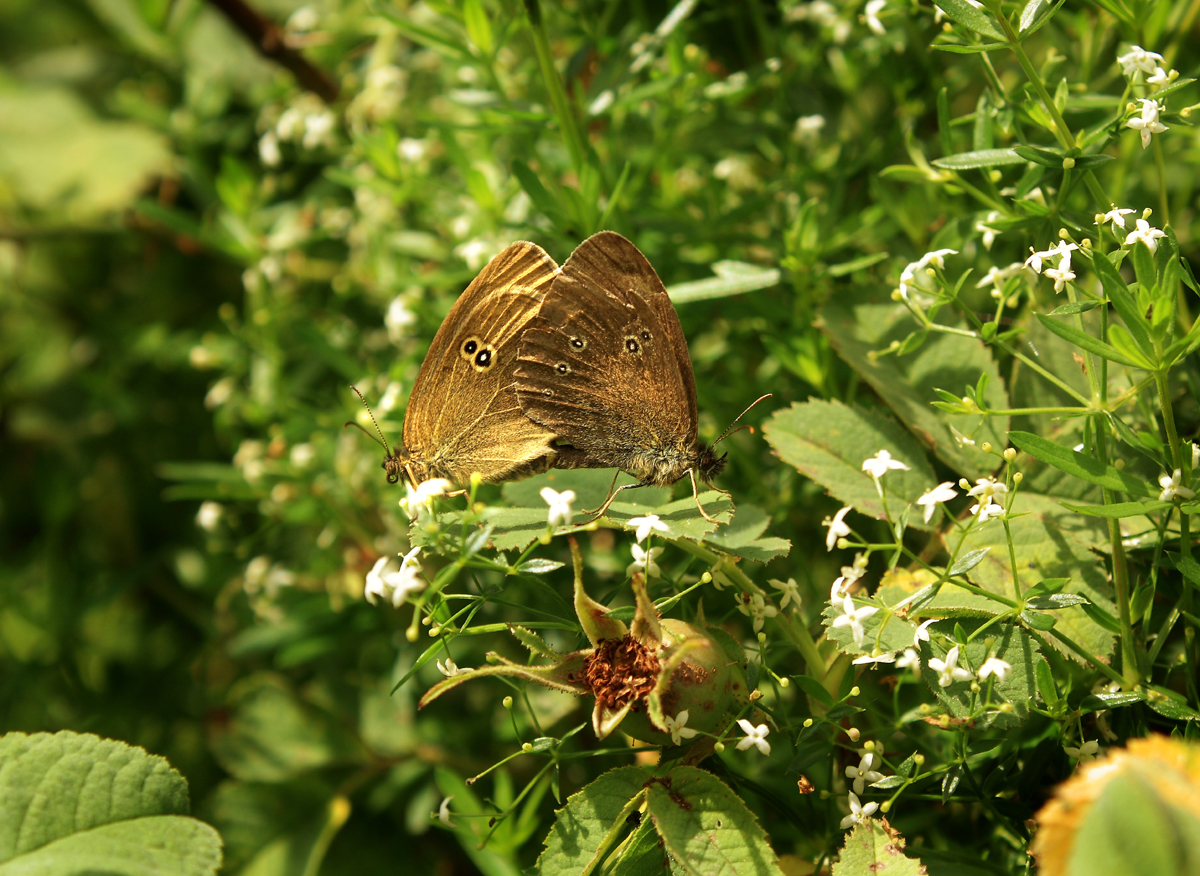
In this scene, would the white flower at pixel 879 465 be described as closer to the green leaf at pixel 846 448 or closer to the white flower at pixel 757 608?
the green leaf at pixel 846 448

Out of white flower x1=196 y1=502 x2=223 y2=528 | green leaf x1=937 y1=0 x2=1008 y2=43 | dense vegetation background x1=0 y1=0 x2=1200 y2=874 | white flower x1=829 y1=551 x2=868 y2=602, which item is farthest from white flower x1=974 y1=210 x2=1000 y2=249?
white flower x1=196 y1=502 x2=223 y2=528

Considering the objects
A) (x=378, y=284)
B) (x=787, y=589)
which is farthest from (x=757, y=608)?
(x=378, y=284)

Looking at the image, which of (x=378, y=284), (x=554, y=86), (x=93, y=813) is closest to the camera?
(x=93, y=813)

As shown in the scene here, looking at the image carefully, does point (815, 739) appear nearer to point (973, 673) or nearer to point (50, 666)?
point (973, 673)

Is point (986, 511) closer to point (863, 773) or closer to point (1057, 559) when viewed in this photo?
point (1057, 559)

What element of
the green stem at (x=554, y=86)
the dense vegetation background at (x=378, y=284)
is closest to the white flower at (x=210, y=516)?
the dense vegetation background at (x=378, y=284)

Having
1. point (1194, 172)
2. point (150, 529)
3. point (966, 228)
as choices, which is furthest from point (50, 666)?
point (1194, 172)
